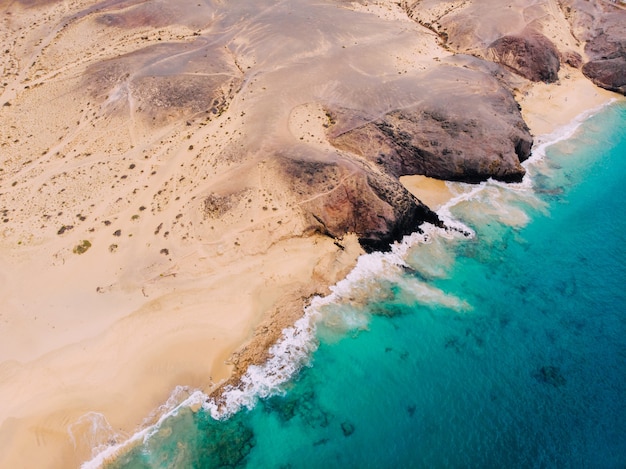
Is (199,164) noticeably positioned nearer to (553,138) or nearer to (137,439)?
(137,439)

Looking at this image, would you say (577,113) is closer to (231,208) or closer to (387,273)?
(387,273)

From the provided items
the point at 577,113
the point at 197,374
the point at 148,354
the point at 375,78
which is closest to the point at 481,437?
the point at 197,374

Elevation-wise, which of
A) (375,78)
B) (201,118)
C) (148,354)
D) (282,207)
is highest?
(375,78)

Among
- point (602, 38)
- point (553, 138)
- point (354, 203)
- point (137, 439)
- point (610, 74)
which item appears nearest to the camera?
point (137, 439)

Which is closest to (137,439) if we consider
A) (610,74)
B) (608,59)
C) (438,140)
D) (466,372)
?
(466,372)

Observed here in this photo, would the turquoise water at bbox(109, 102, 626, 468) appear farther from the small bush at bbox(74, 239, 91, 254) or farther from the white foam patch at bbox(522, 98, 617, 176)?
the small bush at bbox(74, 239, 91, 254)
